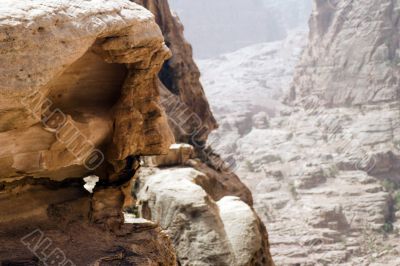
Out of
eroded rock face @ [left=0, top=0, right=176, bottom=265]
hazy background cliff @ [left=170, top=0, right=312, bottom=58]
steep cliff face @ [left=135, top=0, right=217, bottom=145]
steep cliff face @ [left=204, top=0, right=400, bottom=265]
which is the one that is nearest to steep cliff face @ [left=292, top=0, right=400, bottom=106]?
steep cliff face @ [left=204, top=0, right=400, bottom=265]

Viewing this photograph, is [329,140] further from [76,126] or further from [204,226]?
[76,126]

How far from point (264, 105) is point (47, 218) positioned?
2276 inches

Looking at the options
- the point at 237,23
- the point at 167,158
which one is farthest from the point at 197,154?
the point at 237,23

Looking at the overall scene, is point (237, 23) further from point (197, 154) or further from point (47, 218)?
point (47, 218)

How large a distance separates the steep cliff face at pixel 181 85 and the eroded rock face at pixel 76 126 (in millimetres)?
8558

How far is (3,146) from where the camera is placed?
563 centimetres

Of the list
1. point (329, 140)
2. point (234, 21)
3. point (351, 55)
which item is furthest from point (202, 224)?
point (234, 21)

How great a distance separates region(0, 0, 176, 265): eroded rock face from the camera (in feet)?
17.0

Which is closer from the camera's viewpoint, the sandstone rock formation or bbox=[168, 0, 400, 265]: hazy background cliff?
the sandstone rock formation

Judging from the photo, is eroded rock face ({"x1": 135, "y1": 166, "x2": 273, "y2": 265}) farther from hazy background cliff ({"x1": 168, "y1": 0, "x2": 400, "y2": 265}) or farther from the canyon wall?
hazy background cliff ({"x1": 168, "y1": 0, "x2": 400, "y2": 265})

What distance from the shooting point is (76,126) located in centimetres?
659

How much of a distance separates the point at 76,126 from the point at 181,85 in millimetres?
11132

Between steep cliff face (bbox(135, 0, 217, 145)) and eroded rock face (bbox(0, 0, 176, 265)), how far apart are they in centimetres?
856

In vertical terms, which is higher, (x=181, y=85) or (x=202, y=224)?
(x=181, y=85)
